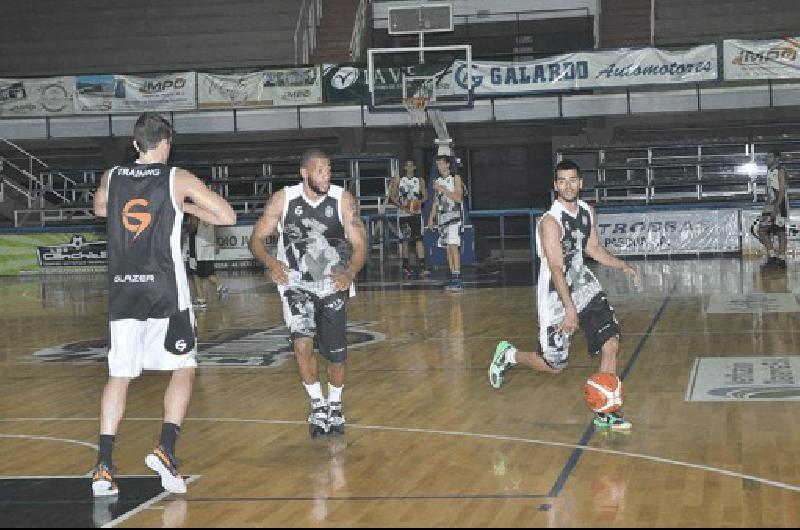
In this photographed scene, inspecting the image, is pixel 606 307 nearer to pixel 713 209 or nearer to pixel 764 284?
pixel 764 284

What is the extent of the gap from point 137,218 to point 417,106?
20380 millimetres

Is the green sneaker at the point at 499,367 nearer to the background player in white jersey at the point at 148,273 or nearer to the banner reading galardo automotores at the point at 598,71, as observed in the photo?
the background player in white jersey at the point at 148,273

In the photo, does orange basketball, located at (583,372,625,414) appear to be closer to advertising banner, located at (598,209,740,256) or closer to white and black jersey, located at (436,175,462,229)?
white and black jersey, located at (436,175,462,229)

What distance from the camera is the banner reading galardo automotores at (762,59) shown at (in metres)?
28.9

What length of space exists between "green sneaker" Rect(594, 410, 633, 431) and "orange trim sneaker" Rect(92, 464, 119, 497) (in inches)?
129

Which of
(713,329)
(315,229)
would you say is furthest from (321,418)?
(713,329)

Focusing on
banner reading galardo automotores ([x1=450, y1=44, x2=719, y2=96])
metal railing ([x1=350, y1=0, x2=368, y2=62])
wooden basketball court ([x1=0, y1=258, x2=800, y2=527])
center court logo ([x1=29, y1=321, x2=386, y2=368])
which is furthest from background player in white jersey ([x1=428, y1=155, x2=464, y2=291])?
metal railing ([x1=350, y1=0, x2=368, y2=62])

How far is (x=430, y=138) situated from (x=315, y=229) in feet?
83.4

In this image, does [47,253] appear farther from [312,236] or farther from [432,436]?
[432,436]

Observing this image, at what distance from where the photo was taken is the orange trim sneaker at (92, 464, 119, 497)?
7.14 m

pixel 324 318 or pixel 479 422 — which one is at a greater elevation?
pixel 324 318

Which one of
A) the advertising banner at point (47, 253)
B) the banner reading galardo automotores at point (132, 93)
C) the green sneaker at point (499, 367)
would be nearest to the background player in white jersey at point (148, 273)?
the green sneaker at point (499, 367)

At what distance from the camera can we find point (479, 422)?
30.5 feet

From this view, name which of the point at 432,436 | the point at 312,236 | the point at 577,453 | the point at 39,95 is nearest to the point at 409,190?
the point at 39,95
